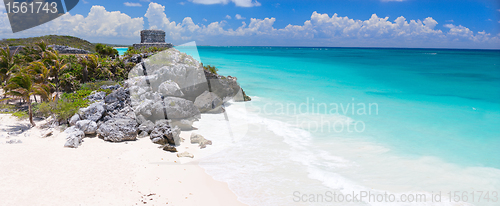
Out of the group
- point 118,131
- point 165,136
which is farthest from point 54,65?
point 165,136

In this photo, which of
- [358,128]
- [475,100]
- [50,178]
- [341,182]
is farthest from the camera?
[475,100]

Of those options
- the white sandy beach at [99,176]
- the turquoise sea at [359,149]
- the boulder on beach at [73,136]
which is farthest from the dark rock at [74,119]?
the turquoise sea at [359,149]

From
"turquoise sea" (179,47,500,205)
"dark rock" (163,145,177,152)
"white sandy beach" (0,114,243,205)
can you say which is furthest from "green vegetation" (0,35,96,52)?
"turquoise sea" (179,47,500,205)

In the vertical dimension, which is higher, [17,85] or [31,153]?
[17,85]

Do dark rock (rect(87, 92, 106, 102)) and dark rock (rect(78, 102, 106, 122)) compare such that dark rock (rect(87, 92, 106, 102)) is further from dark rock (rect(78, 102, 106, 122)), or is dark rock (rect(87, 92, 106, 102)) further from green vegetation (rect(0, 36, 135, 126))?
dark rock (rect(78, 102, 106, 122))

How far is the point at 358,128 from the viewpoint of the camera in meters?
12.5

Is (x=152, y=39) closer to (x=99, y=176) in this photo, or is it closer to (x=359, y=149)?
(x=99, y=176)

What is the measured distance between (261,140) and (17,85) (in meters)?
9.73

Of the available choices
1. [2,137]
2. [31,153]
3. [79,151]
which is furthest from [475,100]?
[2,137]

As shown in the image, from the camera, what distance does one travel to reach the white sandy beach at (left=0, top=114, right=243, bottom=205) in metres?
6.05

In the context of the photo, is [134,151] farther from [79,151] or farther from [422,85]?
[422,85]

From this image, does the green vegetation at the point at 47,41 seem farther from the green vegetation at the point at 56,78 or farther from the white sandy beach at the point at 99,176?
the white sandy beach at the point at 99,176

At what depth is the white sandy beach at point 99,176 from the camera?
238 inches

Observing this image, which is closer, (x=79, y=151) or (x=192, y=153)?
(x=79, y=151)
